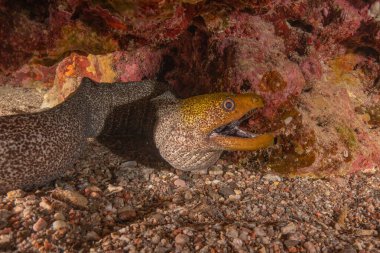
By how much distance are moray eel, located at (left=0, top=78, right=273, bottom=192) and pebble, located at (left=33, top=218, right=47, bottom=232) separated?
0.89 metres

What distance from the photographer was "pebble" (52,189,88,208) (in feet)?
10.8

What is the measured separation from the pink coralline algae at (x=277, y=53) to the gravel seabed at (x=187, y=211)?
0.43 metres

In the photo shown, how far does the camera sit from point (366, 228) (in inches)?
131

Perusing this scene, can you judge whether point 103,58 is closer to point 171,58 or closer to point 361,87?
point 171,58

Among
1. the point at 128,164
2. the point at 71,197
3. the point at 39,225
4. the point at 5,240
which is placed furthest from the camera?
the point at 128,164

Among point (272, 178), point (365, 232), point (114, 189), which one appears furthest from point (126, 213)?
point (365, 232)

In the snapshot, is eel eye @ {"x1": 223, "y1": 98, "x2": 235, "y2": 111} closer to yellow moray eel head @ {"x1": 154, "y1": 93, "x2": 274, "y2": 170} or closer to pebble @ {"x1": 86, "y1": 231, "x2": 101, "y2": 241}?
yellow moray eel head @ {"x1": 154, "y1": 93, "x2": 274, "y2": 170}

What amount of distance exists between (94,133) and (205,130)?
1970 millimetres

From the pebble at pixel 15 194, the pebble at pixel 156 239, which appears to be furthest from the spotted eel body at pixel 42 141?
the pebble at pixel 156 239

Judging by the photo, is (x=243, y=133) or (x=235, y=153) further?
(x=235, y=153)

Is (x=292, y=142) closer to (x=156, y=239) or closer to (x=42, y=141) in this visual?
(x=156, y=239)

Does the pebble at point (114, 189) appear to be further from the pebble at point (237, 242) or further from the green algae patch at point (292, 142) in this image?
the green algae patch at point (292, 142)

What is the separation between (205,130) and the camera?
3.92 m

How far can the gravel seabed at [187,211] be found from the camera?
2781 mm
